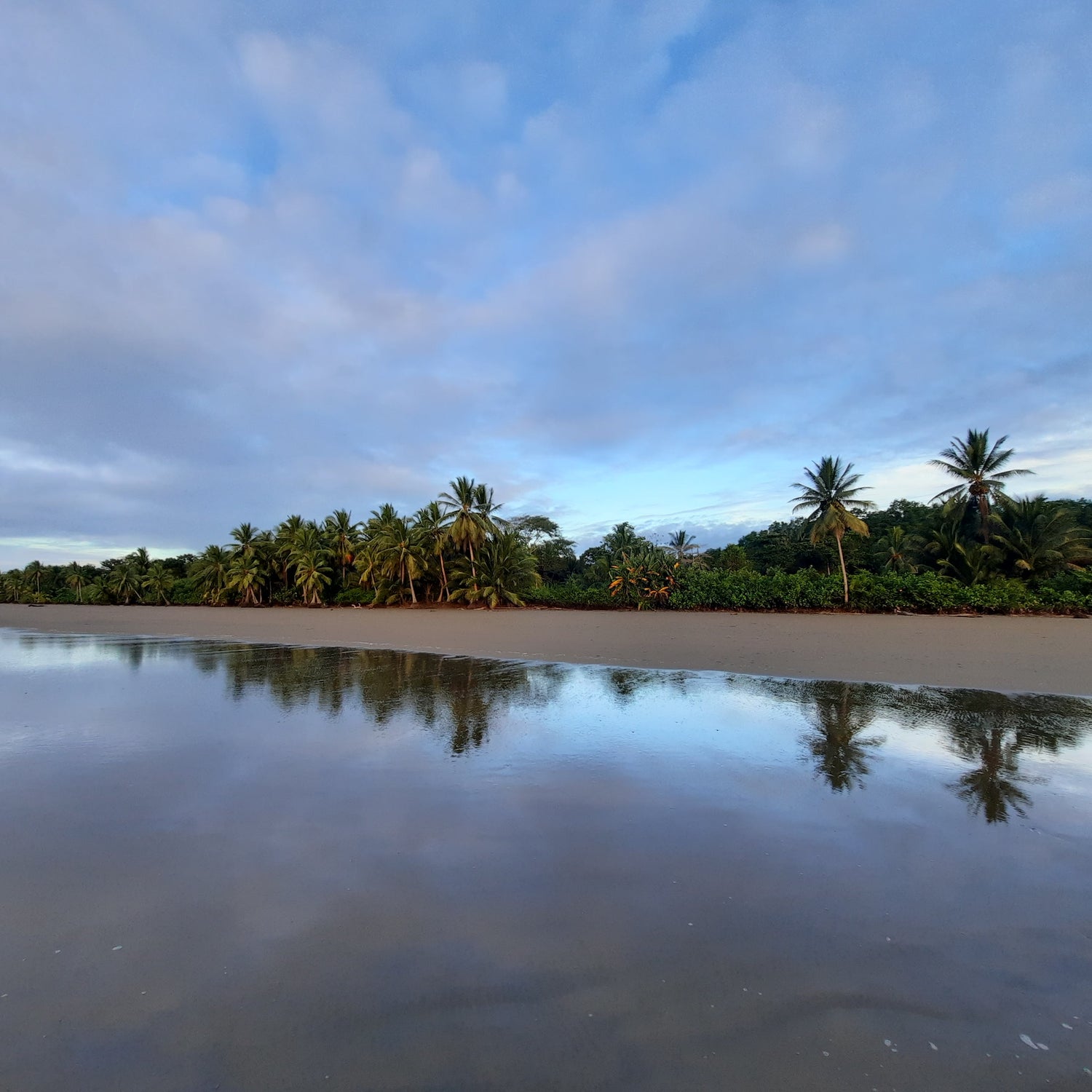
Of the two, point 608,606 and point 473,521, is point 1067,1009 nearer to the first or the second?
point 608,606

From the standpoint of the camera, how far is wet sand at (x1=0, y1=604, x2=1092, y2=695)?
444 inches

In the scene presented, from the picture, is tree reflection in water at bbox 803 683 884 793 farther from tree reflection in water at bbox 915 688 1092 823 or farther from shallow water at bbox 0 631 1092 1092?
tree reflection in water at bbox 915 688 1092 823

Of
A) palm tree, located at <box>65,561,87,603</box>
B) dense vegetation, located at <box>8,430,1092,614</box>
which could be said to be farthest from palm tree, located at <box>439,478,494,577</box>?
palm tree, located at <box>65,561,87,603</box>

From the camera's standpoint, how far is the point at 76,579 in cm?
7031

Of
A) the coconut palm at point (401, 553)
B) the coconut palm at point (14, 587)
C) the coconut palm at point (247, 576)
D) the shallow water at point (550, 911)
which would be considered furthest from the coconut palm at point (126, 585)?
the shallow water at point (550, 911)

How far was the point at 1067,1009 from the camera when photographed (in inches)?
97.4

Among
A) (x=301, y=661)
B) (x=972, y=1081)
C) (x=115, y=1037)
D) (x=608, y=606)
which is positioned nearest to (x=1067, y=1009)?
(x=972, y=1081)

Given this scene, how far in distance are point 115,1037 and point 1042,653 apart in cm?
1663

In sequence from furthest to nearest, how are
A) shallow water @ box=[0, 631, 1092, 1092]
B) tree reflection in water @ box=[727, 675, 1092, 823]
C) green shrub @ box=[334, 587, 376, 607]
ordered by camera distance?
green shrub @ box=[334, 587, 376, 607]
tree reflection in water @ box=[727, 675, 1092, 823]
shallow water @ box=[0, 631, 1092, 1092]

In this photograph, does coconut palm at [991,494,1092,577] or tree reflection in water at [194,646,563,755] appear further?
coconut palm at [991,494,1092,577]

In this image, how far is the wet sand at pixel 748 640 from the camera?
11.3 metres

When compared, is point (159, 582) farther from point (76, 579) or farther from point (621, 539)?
point (621, 539)

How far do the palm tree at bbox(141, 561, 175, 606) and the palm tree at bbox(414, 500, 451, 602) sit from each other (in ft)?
116

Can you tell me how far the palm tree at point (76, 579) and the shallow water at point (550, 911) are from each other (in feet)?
260
